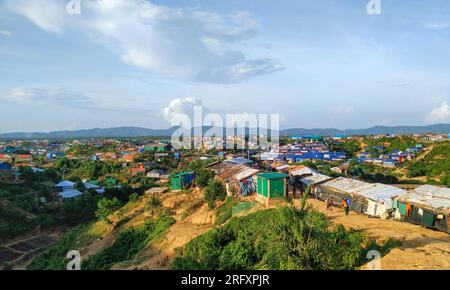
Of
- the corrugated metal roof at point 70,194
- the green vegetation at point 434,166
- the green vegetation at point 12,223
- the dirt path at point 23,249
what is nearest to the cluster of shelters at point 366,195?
the green vegetation at point 434,166

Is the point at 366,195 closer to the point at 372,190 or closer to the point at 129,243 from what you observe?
the point at 372,190

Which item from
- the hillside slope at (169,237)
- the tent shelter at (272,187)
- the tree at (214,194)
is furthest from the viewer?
the tree at (214,194)

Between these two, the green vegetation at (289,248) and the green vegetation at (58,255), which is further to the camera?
the green vegetation at (58,255)

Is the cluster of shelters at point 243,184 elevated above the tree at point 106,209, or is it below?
above

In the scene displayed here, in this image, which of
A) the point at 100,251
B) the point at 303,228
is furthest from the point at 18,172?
the point at 303,228

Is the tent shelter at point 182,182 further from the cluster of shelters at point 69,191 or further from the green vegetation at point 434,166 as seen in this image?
the green vegetation at point 434,166

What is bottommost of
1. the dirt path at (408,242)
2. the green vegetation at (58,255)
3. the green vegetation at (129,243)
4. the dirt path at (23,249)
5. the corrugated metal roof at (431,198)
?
the dirt path at (23,249)

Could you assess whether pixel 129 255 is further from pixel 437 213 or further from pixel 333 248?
pixel 437 213

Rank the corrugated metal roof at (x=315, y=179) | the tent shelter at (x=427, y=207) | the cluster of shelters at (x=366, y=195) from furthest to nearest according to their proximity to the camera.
Answer: the corrugated metal roof at (x=315, y=179) → the cluster of shelters at (x=366, y=195) → the tent shelter at (x=427, y=207)
